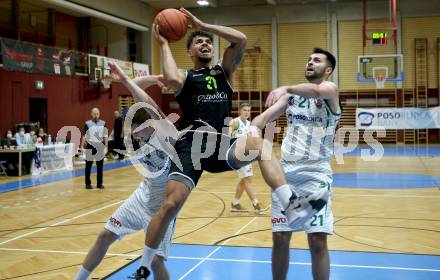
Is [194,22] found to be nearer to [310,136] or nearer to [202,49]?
[202,49]

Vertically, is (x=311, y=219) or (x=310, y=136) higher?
(x=310, y=136)

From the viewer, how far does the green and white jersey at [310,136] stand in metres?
4.62

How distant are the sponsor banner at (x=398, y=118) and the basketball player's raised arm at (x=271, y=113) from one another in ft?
67.8

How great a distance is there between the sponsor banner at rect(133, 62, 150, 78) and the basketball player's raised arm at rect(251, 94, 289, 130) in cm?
2118

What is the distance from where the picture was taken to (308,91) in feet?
13.9

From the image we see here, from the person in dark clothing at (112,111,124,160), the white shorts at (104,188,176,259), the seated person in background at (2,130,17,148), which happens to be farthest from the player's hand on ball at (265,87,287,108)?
the person in dark clothing at (112,111,124,160)

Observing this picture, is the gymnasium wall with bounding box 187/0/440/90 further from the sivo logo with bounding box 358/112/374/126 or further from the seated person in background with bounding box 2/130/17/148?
the seated person in background with bounding box 2/130/17/148

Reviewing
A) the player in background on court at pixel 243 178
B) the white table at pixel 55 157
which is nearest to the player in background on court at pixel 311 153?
the player in background on court at pixel 243 178

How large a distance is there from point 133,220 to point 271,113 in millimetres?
1556

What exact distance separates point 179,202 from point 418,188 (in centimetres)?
985

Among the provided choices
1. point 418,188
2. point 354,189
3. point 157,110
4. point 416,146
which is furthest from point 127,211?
point 416,146

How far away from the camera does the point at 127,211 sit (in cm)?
464

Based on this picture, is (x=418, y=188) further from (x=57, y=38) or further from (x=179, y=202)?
(x=57, y=38)

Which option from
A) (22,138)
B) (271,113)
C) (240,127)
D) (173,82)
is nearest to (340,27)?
(22,138)
